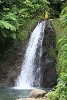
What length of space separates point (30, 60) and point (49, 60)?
1363mm

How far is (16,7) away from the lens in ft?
70.5

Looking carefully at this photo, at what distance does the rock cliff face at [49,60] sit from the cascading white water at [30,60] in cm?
45

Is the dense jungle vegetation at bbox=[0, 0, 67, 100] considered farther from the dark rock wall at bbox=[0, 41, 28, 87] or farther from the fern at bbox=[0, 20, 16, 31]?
the dark rock wall at bbox=[0, 41, 28, 87]

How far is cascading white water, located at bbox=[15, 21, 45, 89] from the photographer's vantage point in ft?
59.6

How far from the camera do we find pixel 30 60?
18.9m

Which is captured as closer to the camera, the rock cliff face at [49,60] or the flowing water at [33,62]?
the rock cliff face at [49,60]

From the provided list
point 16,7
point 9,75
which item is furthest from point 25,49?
point 16,7

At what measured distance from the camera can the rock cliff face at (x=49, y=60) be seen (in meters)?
17.6

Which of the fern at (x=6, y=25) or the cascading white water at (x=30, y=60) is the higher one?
the fern at (x=6, y=25)

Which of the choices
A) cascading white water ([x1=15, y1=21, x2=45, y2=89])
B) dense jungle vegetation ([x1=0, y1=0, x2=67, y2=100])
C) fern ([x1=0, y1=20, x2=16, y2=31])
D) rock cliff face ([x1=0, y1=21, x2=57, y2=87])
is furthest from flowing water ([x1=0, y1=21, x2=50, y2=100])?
fern ([x1=0, y1=20, x2=16, y2=31])

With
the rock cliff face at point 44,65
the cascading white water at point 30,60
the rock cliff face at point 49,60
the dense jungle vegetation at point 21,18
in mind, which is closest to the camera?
the rock cliff face at point 49,60

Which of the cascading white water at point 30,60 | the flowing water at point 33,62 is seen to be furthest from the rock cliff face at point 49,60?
the cascading white water at point 30,60

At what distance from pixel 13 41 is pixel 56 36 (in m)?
3.01

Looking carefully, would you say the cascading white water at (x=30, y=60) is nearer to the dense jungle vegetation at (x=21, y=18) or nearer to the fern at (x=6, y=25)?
the dense jungle vegetation at (x=21, y=18)
